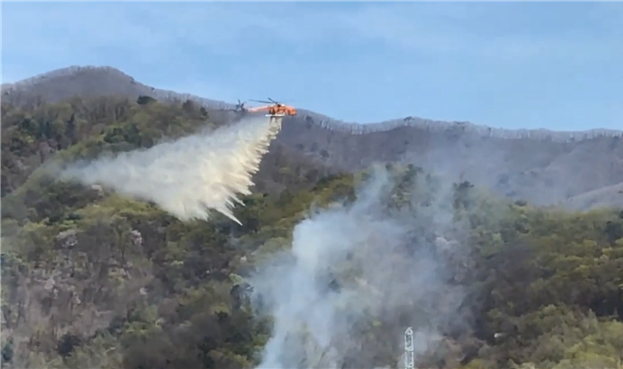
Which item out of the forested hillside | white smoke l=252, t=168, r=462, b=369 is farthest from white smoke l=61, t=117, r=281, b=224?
white smoke l=252, t=168, r=462, b=369

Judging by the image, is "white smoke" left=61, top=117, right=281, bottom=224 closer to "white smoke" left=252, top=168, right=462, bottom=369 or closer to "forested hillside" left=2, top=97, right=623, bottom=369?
"forested hillside" left=2, top=97, right=623, bottom=369

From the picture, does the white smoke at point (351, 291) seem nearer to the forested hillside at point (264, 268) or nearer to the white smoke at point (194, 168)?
the forested hillside at point (264, 268)

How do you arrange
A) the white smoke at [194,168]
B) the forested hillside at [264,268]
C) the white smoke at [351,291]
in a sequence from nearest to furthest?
the white smoke at [194,168] → the white smoke at [351,291] → the forested hillside at [264,268]

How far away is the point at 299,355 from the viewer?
3256 cm

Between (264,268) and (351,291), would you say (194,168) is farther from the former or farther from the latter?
(351,291)

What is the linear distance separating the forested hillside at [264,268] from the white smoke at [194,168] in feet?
9.40

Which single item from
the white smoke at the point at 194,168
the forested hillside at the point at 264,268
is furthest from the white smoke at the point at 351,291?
the white smoke at the point at 194,168

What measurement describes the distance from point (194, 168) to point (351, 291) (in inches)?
329

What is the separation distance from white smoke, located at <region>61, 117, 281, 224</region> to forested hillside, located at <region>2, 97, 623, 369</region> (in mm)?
2866

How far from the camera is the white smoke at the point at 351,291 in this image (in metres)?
33.7

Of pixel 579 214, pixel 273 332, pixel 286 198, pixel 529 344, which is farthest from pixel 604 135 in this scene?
pixel 273 332

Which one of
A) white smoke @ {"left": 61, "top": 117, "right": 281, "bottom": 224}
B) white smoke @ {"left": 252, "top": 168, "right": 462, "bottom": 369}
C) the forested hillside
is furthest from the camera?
the forested hillside

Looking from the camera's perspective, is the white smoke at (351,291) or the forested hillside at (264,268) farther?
the forested hillside at (264,268)

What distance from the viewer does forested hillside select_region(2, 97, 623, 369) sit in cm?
3459
